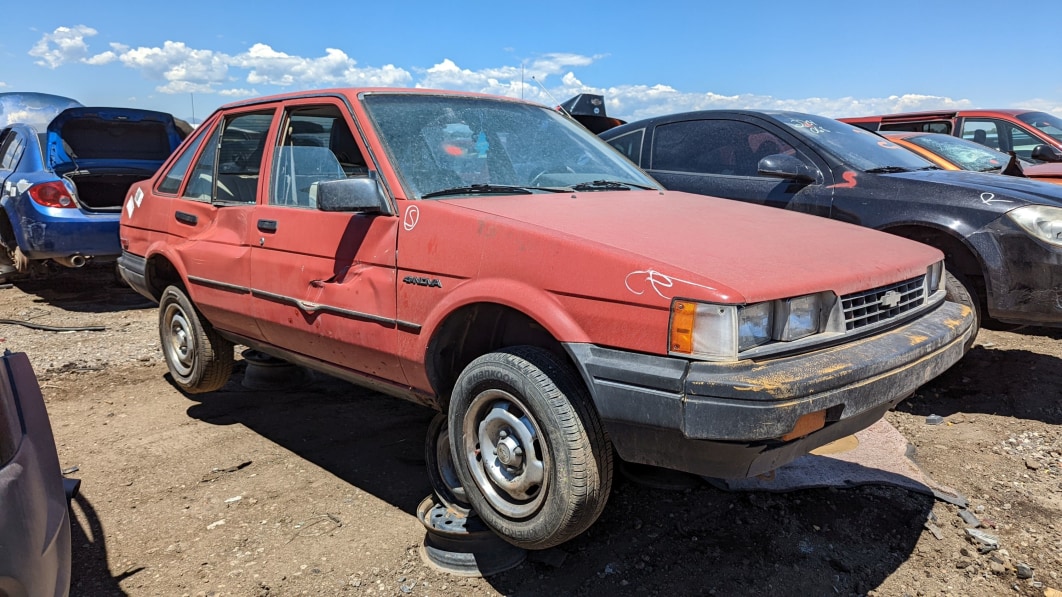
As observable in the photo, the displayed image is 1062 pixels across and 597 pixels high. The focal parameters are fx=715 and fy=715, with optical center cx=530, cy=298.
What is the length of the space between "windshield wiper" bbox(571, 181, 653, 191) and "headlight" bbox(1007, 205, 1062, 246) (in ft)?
6.80

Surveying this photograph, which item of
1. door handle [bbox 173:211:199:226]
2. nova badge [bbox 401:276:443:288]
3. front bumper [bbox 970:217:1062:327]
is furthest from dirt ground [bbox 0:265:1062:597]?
door handle [bbox 173:211:199:226]

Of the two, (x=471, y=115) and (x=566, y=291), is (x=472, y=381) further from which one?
(x=471, y=115)

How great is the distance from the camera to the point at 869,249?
2.69m

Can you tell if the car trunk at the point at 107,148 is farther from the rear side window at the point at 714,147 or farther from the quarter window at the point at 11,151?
the rear side window at the point at 714,147

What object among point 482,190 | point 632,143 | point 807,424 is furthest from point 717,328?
point 632,143

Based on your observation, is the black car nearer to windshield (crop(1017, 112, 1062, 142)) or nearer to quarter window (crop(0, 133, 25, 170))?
windshield (crop(1017, 112, 1062, 142))

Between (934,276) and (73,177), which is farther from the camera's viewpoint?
(73,177)

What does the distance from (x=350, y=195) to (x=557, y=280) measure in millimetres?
956

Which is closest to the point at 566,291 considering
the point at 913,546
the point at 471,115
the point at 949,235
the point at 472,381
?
the point at 472,381

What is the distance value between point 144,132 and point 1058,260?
27.3ft

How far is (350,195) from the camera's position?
2725 millimetres

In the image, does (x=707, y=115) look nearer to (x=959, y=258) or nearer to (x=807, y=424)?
(x=959, y=258)

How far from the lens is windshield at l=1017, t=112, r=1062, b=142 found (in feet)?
25.8

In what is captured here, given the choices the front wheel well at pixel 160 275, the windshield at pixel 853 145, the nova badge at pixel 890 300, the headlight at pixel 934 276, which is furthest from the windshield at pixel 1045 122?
the front wheel well at pixel 160 275
